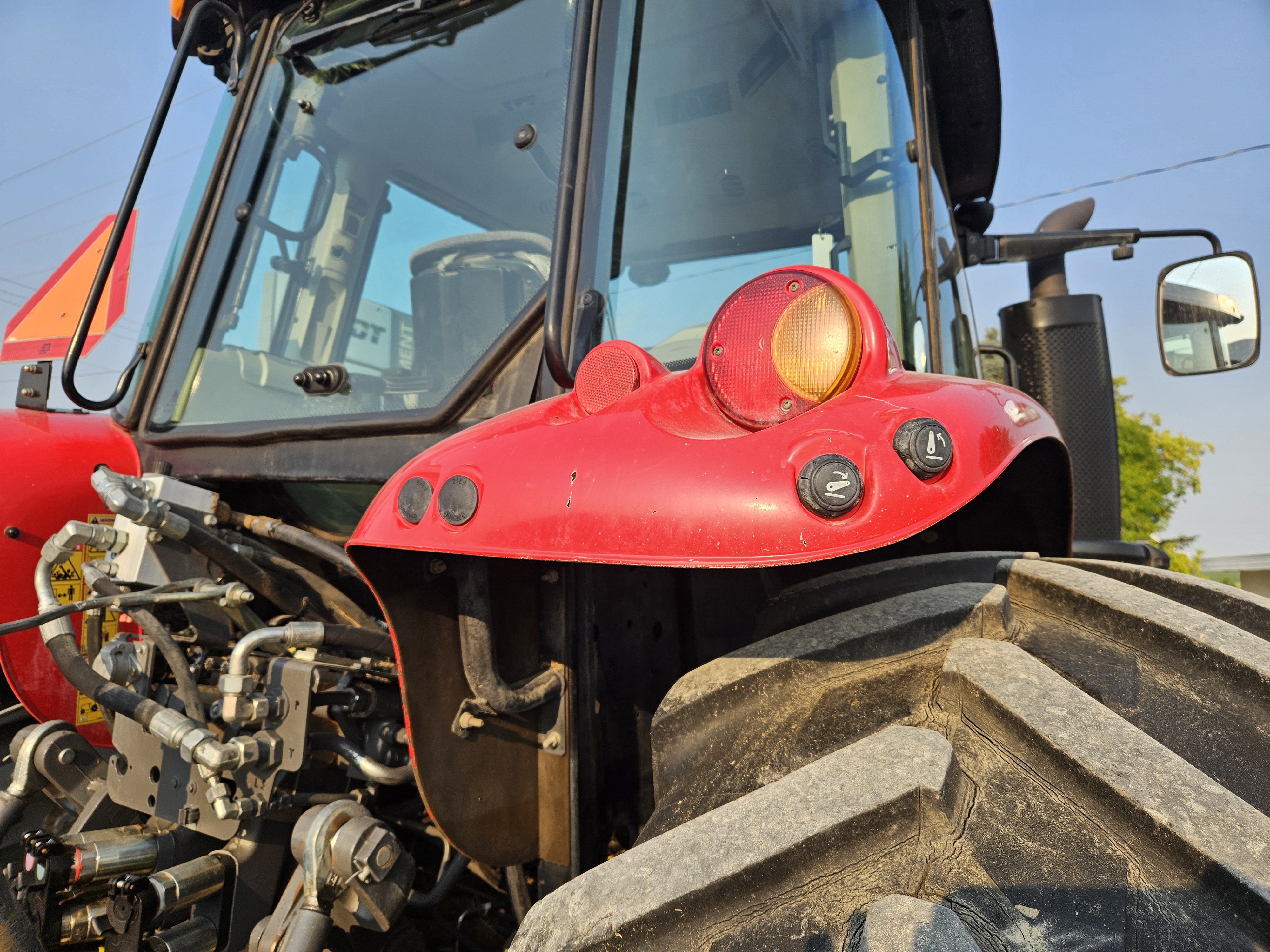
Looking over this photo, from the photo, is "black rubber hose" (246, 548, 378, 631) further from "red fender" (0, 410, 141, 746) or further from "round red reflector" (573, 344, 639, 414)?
"round red reflector" (573, 344, 639, 414)

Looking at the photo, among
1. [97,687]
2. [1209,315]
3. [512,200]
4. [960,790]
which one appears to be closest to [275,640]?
[97,687]

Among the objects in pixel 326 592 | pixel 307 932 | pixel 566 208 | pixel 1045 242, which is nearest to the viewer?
pixel 307 932

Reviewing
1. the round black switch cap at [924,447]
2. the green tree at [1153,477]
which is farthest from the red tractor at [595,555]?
the green tree at [1153,477]

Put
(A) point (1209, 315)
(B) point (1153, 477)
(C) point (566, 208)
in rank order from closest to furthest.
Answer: (C) point (566, 208) → (A) point (1209, 315) → (B) point (1153, 477)

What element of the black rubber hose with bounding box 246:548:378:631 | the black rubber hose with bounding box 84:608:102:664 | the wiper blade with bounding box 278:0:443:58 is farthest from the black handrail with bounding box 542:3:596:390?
the black rubber hose with bounding box 84:608:102:664

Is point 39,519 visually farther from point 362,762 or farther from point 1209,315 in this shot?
point 1209,315

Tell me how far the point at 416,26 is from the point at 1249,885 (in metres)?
2.03

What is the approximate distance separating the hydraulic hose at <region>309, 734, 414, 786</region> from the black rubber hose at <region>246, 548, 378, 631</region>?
11.0 inches

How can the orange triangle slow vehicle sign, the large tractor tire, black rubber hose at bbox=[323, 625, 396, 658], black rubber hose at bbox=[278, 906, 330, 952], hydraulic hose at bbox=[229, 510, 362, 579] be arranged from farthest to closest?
the orange triangle slow vehicle sign, hydraulic hose at bbox=[229, 510, 362, 579], black rubber hose at bbox=[323, 625, 396, 658], black rubber hose at bbox=[278, 906, 330, 952], the large tractor tire

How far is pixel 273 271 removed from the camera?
2.04 metres

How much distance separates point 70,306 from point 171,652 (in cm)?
102

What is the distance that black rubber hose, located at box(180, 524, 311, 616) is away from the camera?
5.13 ft

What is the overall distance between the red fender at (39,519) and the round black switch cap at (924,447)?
167 centimetres

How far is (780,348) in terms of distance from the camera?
1.01 metres
